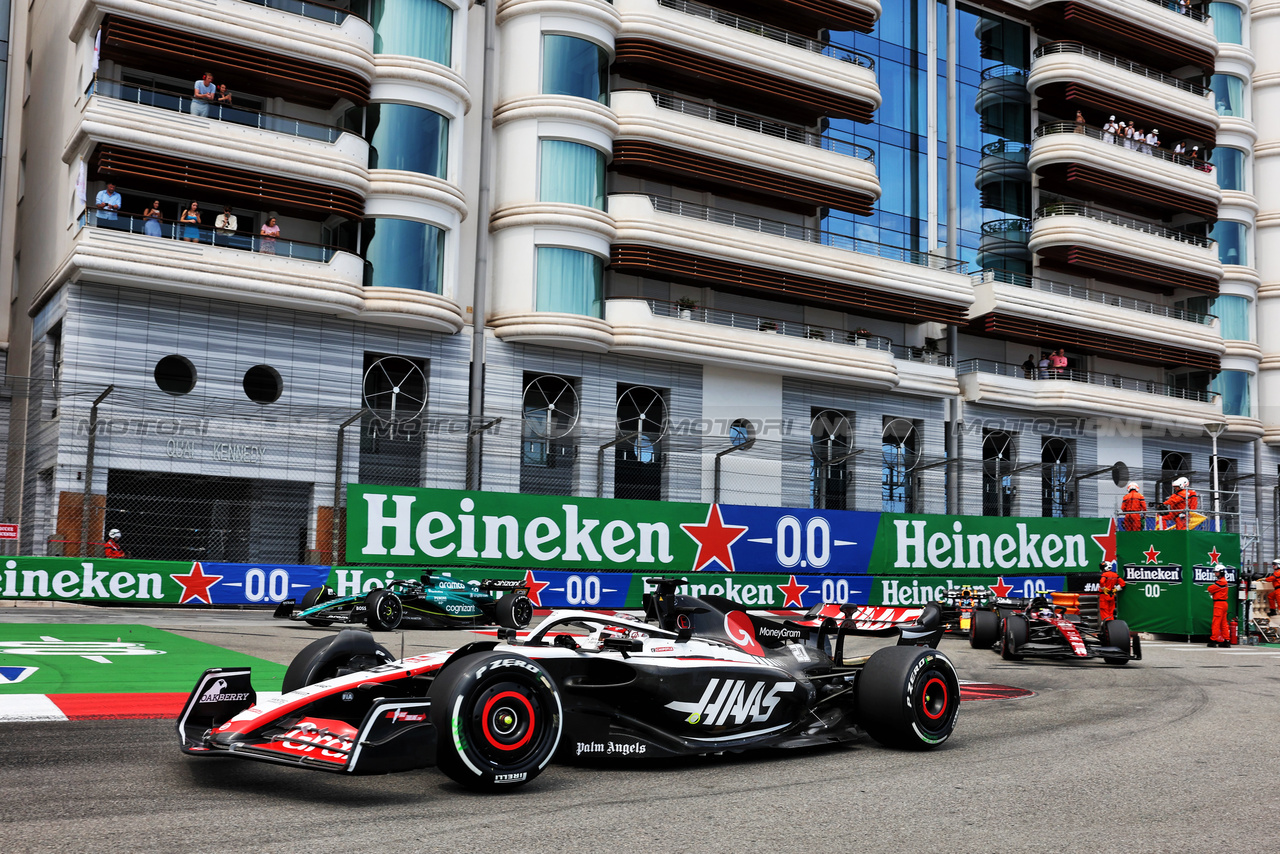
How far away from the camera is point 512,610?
57.6ft

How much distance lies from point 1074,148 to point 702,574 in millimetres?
24791

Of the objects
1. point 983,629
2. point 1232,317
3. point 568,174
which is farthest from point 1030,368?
point 983,629

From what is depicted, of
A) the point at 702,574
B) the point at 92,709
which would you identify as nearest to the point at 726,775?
the point at 92,709

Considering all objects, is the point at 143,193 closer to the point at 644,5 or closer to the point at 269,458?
the point at 269,458

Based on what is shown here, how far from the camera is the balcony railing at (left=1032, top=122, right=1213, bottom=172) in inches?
1564

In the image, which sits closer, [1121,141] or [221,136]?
[221,136]

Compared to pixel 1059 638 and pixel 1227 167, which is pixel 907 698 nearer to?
pixel 1059 638

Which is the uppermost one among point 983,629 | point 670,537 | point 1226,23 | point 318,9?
point 1226,23

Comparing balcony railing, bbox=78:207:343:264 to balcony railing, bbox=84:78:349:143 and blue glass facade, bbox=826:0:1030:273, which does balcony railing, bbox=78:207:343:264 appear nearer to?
balcony railing, bbox=84:78:349:143

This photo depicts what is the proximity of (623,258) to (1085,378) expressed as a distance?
61.6 ft

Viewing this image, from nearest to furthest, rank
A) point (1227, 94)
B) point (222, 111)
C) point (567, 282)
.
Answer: point (222, 111) → point (567, 282) → point (1227, 94)

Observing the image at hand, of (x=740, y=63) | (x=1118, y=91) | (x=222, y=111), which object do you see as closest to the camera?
(x=222, y=111)

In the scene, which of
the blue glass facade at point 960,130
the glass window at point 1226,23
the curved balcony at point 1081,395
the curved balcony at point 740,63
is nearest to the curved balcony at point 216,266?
the curved balcony at point 740,63

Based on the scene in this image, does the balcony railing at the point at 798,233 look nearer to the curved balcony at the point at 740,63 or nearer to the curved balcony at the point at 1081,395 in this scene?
the curved balcony at the point at 740,63
